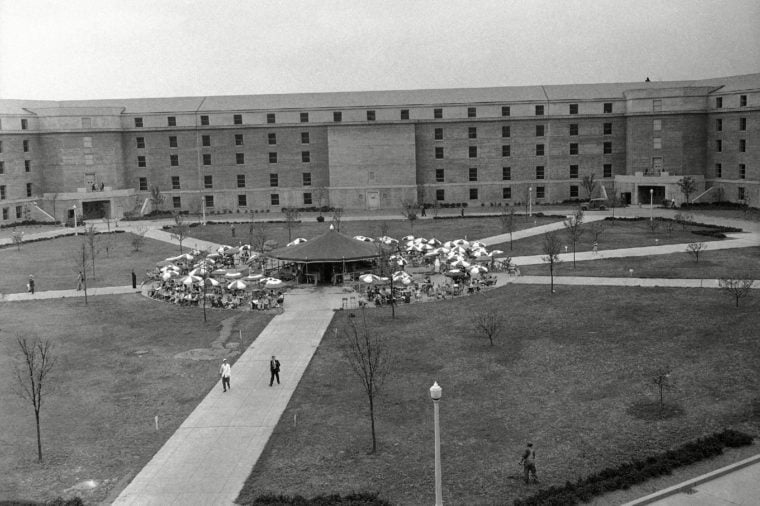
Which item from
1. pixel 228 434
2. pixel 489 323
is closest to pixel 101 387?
pixel 228 434

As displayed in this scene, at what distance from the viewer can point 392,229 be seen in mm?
72562

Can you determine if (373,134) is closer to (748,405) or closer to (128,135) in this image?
A: (128,135)

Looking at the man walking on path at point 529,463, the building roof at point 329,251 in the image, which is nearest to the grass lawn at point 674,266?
Result: the building roof at point 329,251

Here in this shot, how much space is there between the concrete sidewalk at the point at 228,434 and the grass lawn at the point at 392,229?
32.1m

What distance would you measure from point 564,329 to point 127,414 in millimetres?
Result: 19406

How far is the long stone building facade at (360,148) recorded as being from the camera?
85.7m

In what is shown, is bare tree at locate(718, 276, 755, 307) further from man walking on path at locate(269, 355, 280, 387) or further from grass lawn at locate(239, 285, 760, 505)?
man walking on path at locate(269, 355, 280, 387)

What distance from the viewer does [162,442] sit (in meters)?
24.5

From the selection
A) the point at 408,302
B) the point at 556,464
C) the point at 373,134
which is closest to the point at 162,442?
the point at 556,464

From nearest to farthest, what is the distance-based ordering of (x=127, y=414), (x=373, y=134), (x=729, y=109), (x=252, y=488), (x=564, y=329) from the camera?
(x=252, y=488), (x=127, y=414), (x=564, y=329), (x=729, y=109), (x=373, y=134)

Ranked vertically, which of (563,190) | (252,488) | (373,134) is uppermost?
(373,134)

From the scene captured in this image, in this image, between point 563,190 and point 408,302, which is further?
point 563,190

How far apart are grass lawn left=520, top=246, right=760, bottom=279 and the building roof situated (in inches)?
420

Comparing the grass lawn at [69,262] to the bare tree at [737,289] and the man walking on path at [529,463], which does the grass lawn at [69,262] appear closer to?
the bare tree at [737,289]
